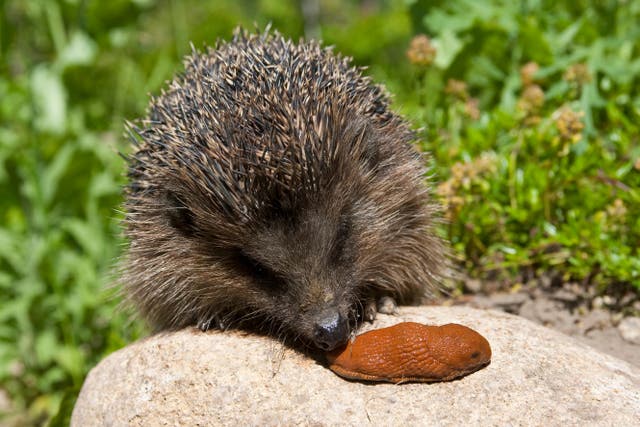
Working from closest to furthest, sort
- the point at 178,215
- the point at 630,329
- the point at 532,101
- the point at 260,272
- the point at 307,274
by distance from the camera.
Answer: the point at 307,274, the point at 260,272, the point at 178,215, the point at 630,329, the point at 532,101

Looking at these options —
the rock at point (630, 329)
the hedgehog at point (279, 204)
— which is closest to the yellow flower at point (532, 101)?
the hedgehog at point (279, 204)

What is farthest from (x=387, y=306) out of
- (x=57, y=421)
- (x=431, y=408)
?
(x=57, y=421)

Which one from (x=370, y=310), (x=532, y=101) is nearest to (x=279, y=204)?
(x=370, y=310)

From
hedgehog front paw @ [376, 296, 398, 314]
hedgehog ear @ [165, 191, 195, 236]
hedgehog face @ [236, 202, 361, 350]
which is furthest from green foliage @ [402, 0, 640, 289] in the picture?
hedgehog ear @ [165, 191, 195, 236]

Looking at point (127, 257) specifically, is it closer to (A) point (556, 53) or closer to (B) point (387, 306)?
(B) point (387, 306)

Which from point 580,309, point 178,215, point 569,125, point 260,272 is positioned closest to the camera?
point 260,272

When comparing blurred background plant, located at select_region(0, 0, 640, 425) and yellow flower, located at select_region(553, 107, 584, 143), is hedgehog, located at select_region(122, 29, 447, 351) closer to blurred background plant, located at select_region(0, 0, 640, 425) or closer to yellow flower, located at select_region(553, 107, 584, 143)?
blurred background plant, located at select_region(0, 0, 640, 425)

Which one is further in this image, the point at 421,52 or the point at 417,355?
the point at 421,52

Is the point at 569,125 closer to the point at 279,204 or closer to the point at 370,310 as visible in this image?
the point at 370,310
